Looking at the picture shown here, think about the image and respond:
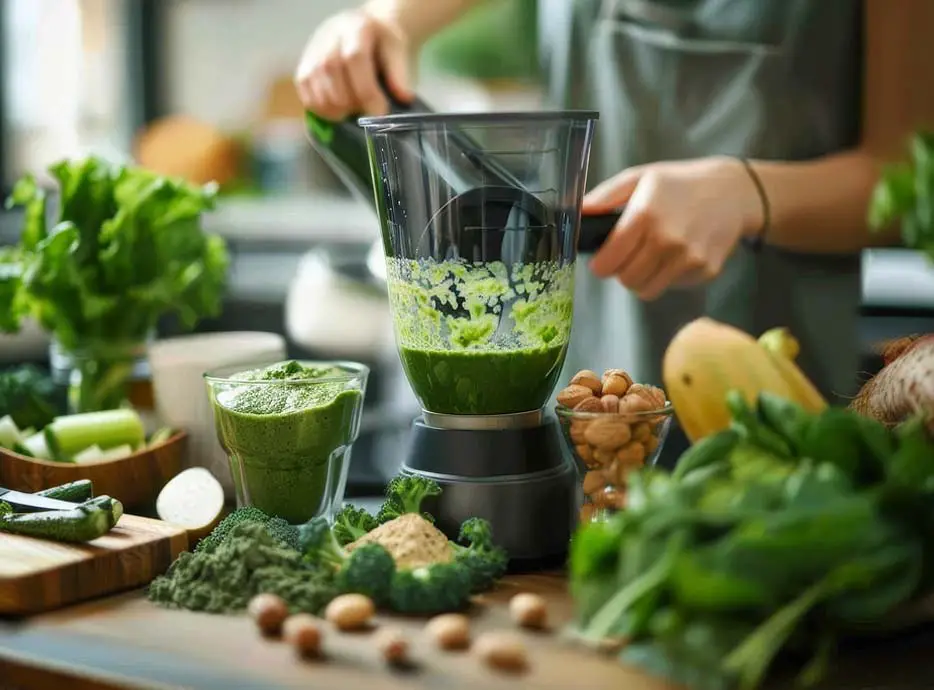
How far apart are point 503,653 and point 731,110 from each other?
93cm

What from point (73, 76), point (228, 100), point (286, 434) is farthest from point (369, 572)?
point (73, 76)

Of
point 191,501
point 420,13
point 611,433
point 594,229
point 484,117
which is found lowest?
point 191,501

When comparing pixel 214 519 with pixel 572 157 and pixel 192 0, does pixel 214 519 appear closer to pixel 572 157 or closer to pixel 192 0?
pixel 572 157

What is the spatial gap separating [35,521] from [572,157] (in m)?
0.52

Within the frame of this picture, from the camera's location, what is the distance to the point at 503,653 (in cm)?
73

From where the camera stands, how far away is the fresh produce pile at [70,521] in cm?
92

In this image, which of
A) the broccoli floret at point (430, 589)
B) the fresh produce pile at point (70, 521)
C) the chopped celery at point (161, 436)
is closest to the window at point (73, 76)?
the chopped celery at point (161, 436)

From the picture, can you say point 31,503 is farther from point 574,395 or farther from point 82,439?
point 574,395

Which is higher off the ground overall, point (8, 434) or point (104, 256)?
point (104, 256)

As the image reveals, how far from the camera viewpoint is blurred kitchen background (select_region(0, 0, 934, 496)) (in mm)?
2486

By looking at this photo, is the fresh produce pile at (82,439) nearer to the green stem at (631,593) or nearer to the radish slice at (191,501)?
the radish slice at (191,501)

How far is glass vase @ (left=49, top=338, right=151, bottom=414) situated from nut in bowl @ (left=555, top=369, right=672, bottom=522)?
0.65 meters

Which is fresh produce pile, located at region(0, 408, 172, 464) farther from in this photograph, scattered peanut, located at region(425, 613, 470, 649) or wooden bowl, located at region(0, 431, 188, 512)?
scattered peanut, located at region(425, 613, 470, 649)

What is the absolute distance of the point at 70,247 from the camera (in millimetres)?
1304
